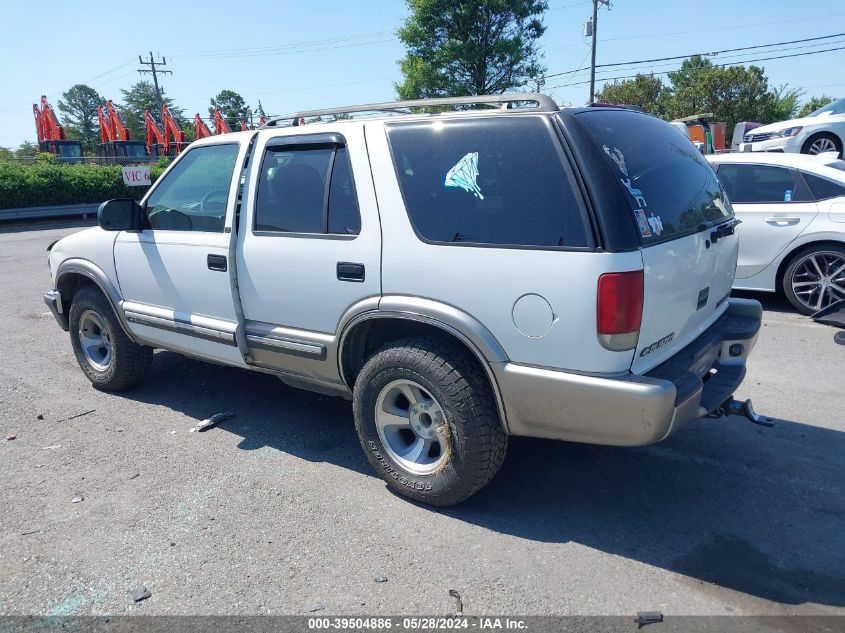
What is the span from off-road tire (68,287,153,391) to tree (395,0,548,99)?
71.3 feet

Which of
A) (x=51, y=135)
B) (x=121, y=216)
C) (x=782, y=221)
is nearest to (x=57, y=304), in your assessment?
(x=121, y=216)

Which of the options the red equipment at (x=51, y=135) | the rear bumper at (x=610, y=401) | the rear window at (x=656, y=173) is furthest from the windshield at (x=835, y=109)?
the red equipment at (x=51, y=135)

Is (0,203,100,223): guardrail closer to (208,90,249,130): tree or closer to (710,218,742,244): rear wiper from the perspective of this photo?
(710,218,742,244): rear wiper

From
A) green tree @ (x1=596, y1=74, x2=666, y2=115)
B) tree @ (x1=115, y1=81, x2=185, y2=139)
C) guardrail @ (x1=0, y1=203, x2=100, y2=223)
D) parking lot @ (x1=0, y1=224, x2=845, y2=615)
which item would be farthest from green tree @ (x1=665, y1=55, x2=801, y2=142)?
tree @ (x1=115, y1=81, x2=185, y2=139)

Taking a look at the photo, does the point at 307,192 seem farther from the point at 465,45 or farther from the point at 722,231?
the point at 465,45

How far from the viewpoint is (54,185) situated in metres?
22.8

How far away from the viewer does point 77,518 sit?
3.45 m

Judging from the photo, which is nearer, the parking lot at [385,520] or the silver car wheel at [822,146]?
the parking lot at [385,520]

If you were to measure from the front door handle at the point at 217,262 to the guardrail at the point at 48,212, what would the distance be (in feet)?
66.5

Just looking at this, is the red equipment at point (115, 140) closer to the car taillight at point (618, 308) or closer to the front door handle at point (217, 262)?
the front door handle at point (217, 262)

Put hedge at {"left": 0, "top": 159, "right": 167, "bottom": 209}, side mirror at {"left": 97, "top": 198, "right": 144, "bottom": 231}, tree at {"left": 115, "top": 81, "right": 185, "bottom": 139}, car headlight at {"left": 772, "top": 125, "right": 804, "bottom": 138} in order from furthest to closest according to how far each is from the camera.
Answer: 1. tree at {"left": 115, "top": 81, "right": 185, "bottom": 139}
2. hedge at {"left": 0, "top": 159, "right": 167, "bottom": 209}
3. car headlight at {"left": 772, "top": 125, "right": 804, "bottom": 138}
4. side mirror at {"left": 97, "top": 198, "right": 144, "bottom": 231}

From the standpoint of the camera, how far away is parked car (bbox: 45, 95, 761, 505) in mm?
2824

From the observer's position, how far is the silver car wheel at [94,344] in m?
5.28

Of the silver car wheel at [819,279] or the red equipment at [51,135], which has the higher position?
the red equipment at [51,135]
